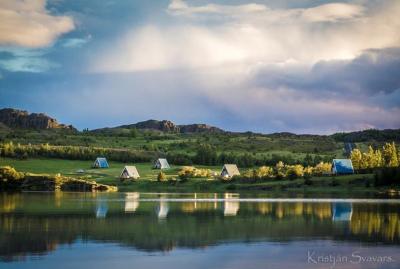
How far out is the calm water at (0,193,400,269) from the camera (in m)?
25.8

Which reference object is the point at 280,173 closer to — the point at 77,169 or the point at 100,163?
the point at 77,169

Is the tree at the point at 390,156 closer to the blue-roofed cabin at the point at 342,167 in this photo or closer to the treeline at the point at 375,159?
the treeline at the point at 375,159

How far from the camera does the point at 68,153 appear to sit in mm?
181000

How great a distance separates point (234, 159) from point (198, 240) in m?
150

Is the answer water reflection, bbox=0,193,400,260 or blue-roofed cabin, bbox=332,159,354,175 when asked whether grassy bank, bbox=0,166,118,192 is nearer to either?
blue-roofed cabin, bbox=332,159,354,175

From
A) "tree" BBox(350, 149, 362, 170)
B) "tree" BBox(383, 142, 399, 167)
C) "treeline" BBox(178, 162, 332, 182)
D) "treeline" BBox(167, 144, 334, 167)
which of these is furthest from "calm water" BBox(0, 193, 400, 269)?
"treeline" BBox(167, 144, 334, 167)

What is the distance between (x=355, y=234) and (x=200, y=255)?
1212 centimetres

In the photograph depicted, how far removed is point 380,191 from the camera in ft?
324

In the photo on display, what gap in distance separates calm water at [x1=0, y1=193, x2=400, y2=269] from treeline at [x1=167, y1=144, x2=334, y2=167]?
5004 inches

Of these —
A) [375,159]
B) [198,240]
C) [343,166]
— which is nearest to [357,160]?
[375,159]

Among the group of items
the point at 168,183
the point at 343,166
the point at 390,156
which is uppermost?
the point at 390,156

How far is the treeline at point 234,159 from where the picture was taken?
176m

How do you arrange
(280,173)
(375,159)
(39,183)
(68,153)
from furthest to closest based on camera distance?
(68,153), (375,159), (280,173), (39,183)

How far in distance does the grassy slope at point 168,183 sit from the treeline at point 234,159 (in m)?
10.3
